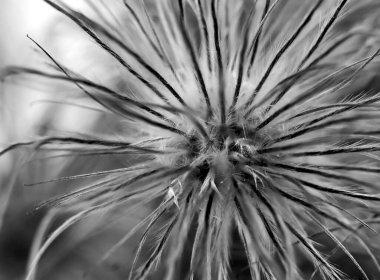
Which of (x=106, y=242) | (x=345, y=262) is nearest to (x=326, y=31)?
(x=345, y=262)

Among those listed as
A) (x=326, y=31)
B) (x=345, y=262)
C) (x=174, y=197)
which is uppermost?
(x=326, y=31)

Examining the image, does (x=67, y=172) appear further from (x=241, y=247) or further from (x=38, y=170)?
(x=241, y=247)

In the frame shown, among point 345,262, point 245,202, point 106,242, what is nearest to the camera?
point 245,202

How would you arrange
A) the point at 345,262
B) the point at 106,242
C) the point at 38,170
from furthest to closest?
the point at 38,170, the point at 106,242, the point at 345,262

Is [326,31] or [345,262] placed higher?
[326,31]

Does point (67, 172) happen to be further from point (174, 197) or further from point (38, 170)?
point (174, 197)

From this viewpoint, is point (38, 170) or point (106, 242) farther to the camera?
point (38, 170)
